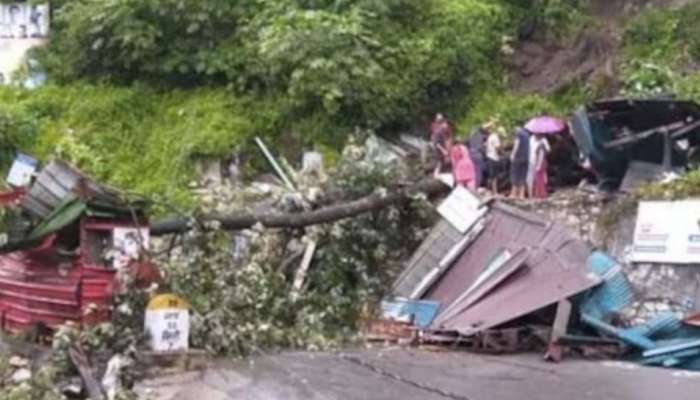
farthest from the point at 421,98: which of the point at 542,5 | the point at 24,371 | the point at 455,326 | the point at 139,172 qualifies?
the point at 24,371

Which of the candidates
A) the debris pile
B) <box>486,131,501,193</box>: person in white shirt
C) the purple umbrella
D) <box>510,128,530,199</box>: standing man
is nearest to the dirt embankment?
the purple umbrella

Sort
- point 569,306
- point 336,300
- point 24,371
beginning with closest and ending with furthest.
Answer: point 24,371, point 569,306, point 336,300

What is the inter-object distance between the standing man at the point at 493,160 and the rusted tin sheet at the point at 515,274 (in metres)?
1.40

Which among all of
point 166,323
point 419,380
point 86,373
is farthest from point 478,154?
point 86,373

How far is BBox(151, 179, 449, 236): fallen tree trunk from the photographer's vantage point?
1878cm

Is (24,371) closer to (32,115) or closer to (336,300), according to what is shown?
(336,300)

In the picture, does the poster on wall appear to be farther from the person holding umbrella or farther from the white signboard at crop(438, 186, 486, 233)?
the person holding umbrella

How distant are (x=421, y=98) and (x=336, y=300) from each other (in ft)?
19.6

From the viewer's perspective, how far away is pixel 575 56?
26297 millimetres

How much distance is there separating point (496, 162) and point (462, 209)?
1726 millimetres

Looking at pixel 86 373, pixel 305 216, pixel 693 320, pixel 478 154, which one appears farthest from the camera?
pixel 478 154

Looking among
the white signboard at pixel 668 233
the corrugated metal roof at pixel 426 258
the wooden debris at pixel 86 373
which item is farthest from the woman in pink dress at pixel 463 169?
the wooden debris at pixel 86 373

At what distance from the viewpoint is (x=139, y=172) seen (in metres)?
25.9

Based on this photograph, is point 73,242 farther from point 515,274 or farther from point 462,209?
point 462,209
